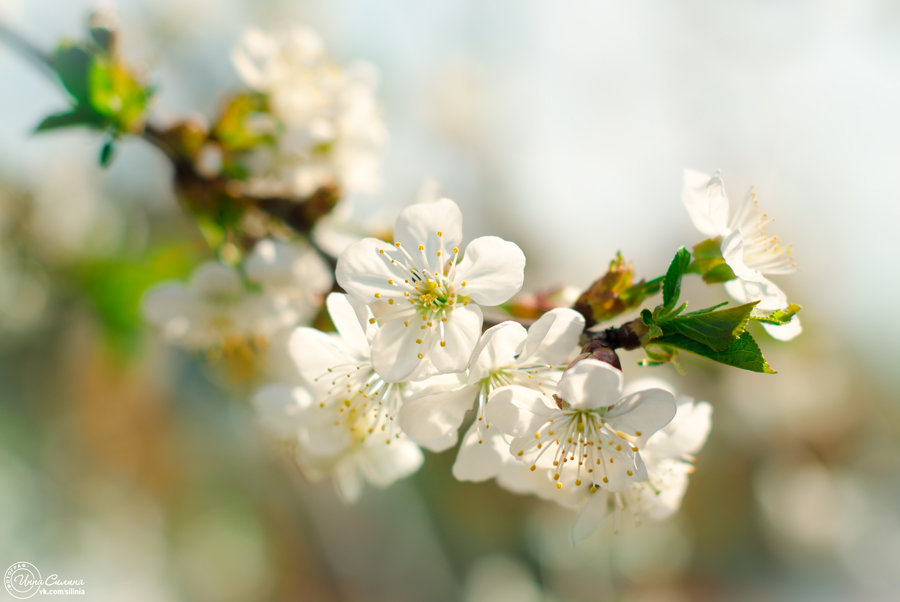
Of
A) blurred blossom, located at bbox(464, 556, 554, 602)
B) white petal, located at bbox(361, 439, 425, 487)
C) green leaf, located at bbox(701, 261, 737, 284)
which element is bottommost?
blurred blossom, located at bbox(464, 556, 554, 602)

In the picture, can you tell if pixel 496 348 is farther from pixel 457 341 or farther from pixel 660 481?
pixel 660 481

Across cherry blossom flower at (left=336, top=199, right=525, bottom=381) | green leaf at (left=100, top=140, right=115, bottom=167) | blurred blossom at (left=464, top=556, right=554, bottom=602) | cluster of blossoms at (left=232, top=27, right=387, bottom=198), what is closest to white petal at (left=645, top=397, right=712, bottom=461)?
cherry blossom flower at (left=336, top=199, right=525, bottom=381)

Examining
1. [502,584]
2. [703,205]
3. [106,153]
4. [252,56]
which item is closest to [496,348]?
[703,205]

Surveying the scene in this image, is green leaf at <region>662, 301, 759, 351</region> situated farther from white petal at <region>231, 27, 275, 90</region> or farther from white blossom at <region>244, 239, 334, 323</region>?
white petal at <region>231, 27, 275, 90</region>

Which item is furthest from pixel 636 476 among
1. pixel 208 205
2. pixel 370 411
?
pixel 208 205

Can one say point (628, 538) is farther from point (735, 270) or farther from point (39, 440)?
point (39, 440)

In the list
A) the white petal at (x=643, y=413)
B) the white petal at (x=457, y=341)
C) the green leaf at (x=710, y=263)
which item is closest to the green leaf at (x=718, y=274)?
the green leaf at (x=710, y=263)
